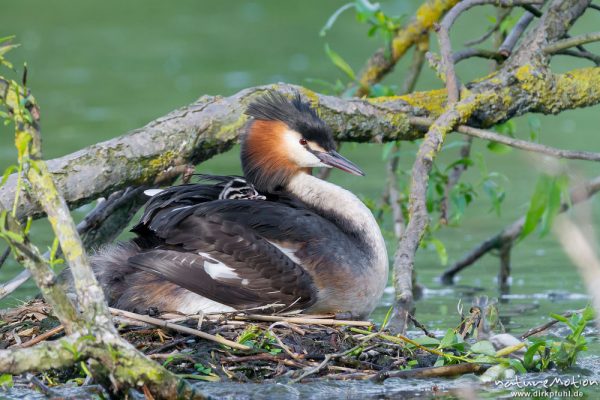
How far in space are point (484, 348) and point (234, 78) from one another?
10.8m

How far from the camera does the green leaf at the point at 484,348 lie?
5004mm

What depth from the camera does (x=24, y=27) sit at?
61.4ft

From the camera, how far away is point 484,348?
198 inches

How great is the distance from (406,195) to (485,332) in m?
2.11

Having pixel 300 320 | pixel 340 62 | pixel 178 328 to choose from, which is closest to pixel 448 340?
pixel 300 320

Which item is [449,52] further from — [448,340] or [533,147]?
[448,340]

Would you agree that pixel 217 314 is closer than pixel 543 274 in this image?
Yes

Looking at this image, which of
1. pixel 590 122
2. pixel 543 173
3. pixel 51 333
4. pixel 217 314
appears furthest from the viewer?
pixel 590 122

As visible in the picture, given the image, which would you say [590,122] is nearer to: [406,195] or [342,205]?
[406,195]

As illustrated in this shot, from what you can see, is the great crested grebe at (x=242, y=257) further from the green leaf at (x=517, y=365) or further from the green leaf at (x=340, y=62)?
the green leaf at (x=340, y=62)

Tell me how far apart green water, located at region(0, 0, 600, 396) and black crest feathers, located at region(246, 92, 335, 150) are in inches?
45.9

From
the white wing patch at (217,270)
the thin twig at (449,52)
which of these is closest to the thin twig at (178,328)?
the white wing patch at (217,270)

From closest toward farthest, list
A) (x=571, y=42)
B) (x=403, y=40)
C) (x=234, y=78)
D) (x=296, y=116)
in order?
(x=296, y=116), (x=571, y=42), (x=403, y=40), (x=234, y=78)

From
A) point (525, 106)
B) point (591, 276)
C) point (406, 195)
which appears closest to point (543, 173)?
point (591, 276)
